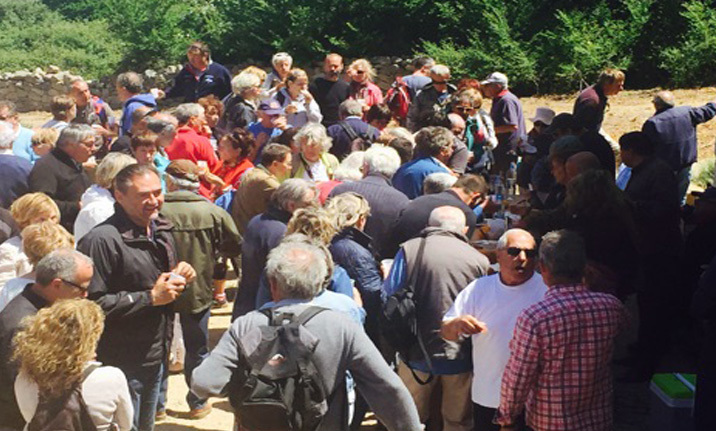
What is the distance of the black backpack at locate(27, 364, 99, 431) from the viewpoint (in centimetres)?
390

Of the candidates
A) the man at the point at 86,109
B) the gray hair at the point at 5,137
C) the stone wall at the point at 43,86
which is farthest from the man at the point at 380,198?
the stone wall at the point at 43,86

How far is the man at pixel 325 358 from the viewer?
3.95 m

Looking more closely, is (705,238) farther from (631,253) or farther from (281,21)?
(281,21)

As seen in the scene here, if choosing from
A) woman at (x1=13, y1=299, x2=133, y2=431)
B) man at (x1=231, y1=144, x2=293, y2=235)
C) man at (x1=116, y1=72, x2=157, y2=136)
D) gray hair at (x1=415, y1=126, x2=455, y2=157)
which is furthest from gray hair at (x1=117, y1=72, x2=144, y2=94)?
woman at (x1=13, y1=299, x2=133, y2=431)

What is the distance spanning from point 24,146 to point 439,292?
5411mm

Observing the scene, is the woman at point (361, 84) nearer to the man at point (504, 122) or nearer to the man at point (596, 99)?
the man at point (504, 122)

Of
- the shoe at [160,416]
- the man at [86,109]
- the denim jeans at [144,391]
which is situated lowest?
the shoe at [160,416]

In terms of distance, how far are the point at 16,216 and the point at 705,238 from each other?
5.02m

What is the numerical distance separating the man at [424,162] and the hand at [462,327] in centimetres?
265

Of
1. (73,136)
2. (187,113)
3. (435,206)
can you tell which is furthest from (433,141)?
(73,136)

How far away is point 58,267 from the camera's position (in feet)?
15.2

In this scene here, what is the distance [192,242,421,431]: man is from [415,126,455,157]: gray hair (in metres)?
3.61

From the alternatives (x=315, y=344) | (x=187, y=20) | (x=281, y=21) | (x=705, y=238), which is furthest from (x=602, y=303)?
(x=187, y=20)

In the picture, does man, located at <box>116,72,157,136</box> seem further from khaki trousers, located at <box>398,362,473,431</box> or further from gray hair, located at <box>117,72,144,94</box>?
khaki trousers, located at <box>398,362,473,431</box>
